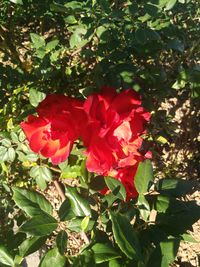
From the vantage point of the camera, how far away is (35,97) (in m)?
1.28

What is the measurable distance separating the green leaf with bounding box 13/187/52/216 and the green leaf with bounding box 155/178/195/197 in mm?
320

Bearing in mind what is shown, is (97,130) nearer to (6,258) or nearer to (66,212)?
(66,212)

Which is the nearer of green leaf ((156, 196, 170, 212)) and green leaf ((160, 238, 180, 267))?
green leaf ((160, 238, 180, 267))

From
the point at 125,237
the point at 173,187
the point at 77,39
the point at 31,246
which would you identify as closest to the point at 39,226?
the point at 31,246

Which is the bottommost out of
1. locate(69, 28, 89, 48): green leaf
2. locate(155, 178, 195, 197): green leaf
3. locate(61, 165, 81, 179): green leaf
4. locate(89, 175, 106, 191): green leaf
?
locate(61, 165, 81, 179): green leaf

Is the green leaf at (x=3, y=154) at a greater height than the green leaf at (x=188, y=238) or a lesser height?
greater

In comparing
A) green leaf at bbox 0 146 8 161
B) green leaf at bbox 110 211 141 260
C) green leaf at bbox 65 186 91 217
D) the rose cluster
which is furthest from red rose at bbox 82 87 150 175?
green leaf at bbox 0 146 8 161

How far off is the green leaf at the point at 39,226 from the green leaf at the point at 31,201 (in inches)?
1.2

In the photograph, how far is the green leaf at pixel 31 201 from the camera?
1009 mm

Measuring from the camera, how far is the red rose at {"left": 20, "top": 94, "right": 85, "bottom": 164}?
1.10 m

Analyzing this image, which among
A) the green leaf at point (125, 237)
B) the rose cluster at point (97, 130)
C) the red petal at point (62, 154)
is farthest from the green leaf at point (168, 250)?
the red petal at point (62, 154)

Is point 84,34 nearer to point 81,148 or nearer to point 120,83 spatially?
point 120,83

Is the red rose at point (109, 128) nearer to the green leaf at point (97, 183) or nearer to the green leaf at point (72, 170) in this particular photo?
the green leaf at point (97, 183)

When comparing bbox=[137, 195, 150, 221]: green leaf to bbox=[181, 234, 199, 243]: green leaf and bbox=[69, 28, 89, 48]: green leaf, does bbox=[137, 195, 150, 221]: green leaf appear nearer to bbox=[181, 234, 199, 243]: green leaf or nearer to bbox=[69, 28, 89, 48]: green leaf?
bbox=[181, 234, 199, 243]: green leaf
